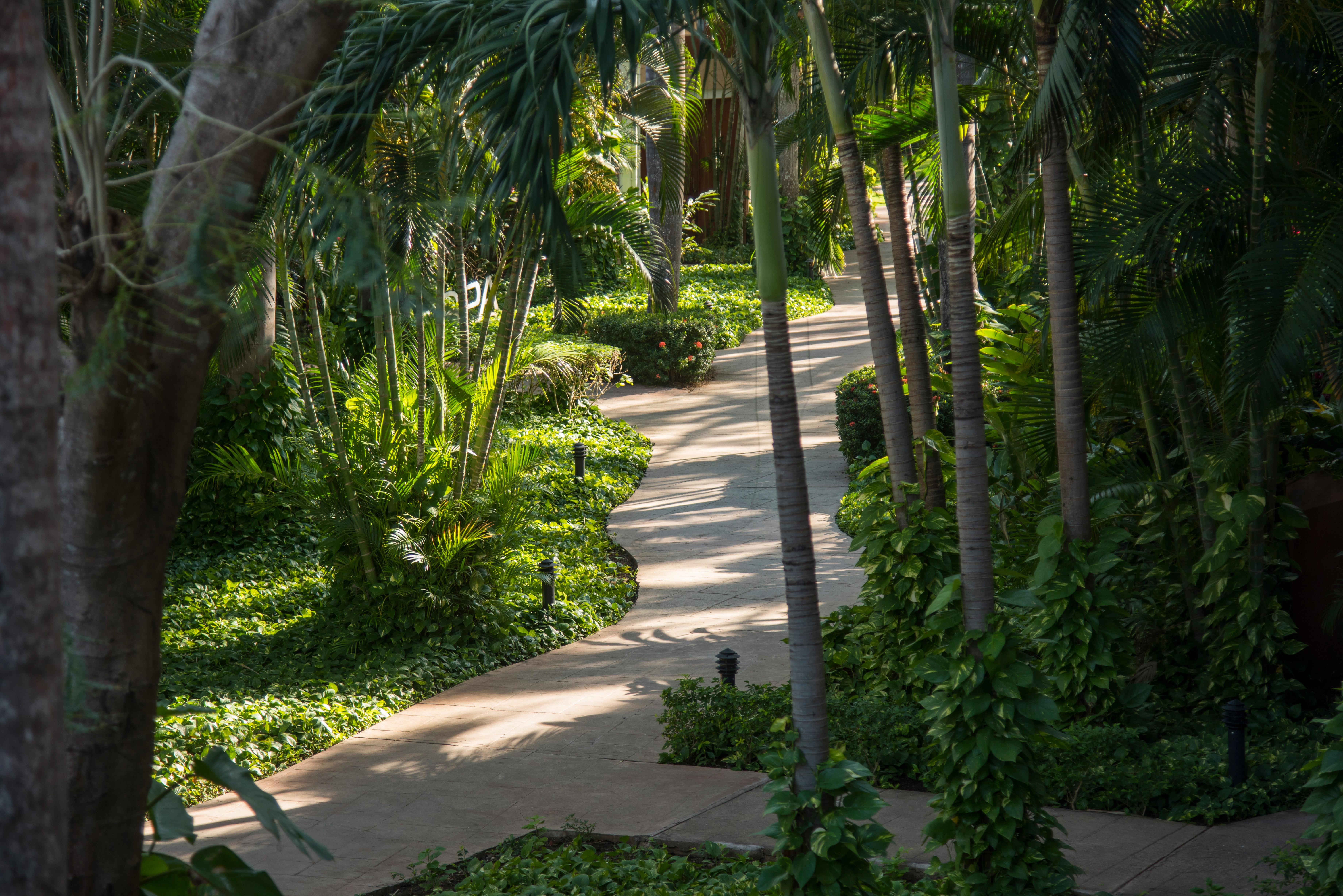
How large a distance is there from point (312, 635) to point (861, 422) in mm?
7205

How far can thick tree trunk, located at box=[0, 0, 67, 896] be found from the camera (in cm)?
186

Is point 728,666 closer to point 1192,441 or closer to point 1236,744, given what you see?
point 1236,744

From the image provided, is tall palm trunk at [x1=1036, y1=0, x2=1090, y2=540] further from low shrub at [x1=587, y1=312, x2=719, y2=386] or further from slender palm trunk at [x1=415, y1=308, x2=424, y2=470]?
low shrub at [x1=587, y1=312, x2=719, y2=386]

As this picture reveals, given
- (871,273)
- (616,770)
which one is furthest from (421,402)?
(871,273)

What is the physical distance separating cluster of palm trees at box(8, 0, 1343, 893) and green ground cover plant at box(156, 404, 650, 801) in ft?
2.56

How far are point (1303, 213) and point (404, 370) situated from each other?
22.9ft

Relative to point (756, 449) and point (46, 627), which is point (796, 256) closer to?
point (756, 449)

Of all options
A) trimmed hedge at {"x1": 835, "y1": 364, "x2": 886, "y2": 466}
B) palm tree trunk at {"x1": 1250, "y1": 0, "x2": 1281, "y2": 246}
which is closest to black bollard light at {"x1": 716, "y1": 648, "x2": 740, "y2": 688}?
palm tree trunk at {"x1": 1250, "y1": 0, "x2": 1281, "y2": 246}

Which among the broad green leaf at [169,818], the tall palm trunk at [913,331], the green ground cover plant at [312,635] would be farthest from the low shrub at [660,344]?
the broad green leaf at [169,818]

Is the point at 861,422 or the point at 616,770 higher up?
the point at 861,422

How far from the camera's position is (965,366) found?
4168 mm

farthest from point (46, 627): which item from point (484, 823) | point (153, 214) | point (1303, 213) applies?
point (1303, 213)

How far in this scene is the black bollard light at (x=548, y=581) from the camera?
876cm

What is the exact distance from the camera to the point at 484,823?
220 inches
